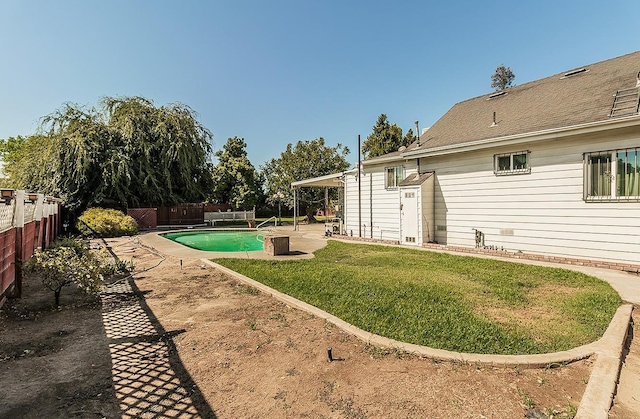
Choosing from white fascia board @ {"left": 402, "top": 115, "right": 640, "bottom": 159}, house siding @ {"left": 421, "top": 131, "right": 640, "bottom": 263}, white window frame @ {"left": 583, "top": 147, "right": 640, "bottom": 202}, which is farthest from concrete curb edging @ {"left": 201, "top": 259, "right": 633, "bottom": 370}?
white fascia board @ {"left": 402, "top": 115, "right": 640, "bottom": 159}

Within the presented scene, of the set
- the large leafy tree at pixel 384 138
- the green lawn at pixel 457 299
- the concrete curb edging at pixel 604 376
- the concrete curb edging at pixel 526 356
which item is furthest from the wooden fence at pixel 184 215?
the concrete curb edging at pixel 604 376

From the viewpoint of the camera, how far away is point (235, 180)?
1159 inches

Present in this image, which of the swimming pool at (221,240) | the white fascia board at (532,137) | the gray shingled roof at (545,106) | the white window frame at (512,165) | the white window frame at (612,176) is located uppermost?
the gray shingled roof at (545,106)

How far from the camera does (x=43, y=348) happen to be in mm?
3422

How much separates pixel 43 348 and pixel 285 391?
2.86 m

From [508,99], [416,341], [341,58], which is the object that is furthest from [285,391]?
[341,58]

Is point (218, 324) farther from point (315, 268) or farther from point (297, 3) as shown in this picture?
point (297, 3)

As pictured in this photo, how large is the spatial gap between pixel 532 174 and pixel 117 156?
2174cm

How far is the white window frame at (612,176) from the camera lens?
699 centimetres

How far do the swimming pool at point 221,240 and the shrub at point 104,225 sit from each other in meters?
1.95

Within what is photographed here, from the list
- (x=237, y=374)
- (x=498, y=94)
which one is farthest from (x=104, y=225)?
(x=498, y=94)

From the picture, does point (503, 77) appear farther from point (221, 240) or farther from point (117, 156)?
point (117, 156)

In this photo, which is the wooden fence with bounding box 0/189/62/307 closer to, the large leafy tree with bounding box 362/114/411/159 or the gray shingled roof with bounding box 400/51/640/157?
the gray shingled roof with bounding box 400/51/640/157

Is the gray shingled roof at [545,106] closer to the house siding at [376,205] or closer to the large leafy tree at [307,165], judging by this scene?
the house siding at [376,205]
